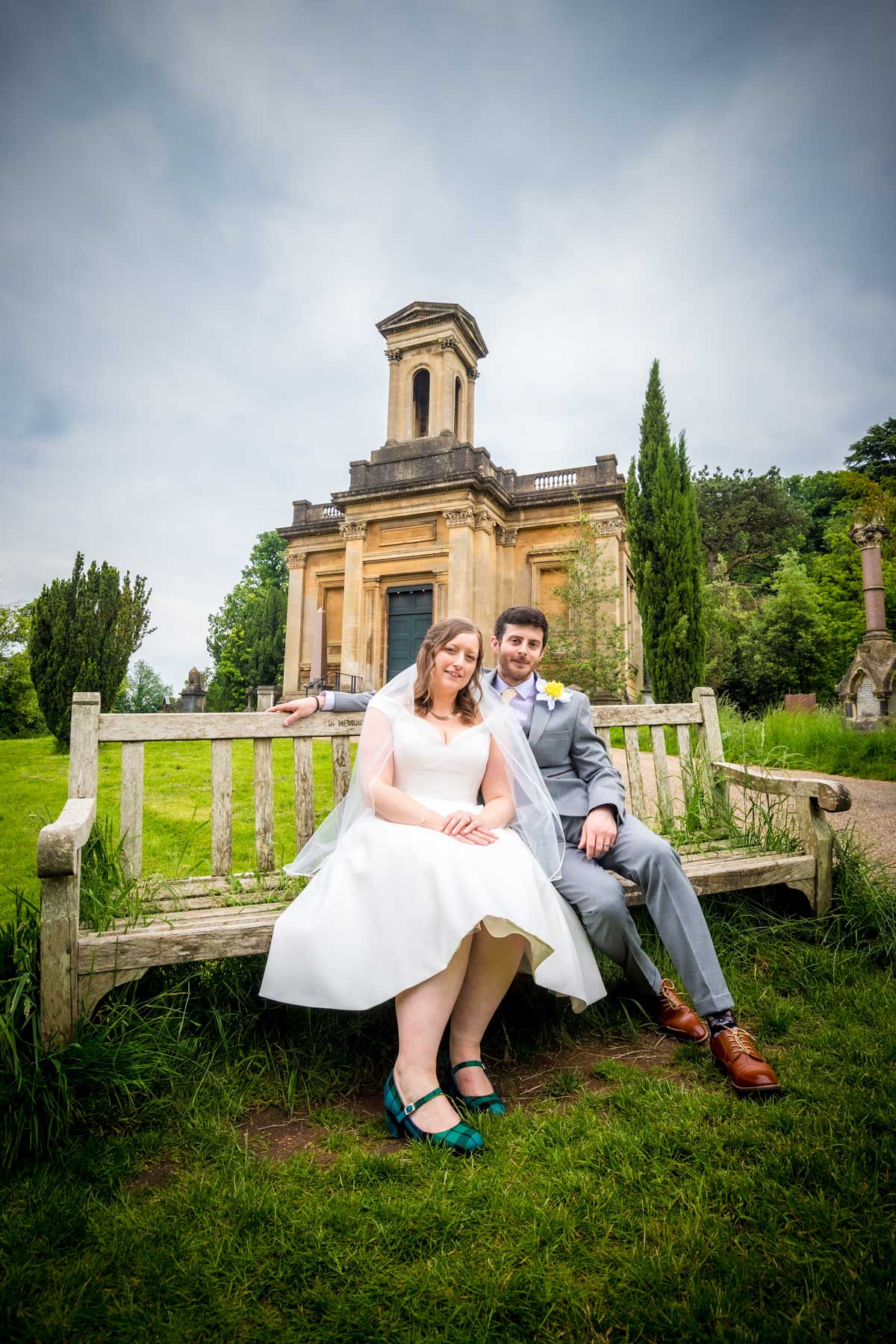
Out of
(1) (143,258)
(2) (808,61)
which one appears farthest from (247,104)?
(2) (808,61)

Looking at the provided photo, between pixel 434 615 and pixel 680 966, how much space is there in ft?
52.1

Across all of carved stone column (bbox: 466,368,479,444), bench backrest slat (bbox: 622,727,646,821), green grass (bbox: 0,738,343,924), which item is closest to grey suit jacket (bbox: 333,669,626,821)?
bench backrest slat (bbox: 622,727,646,821)

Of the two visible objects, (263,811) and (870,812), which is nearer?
(263,811)

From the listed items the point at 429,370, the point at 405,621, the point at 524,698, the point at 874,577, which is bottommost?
the point at 524,698

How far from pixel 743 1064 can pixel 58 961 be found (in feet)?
7.63

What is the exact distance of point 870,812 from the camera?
6.16 m

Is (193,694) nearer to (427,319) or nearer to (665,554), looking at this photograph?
(427,319)

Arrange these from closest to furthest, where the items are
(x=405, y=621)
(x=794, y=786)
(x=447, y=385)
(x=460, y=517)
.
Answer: (x=794, y=786) < (x=460, y=517) < (x=405, y=621) < (x=447, y=385)

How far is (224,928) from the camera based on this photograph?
7.24 feet

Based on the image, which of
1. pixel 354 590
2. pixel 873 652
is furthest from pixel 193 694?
pixel 873 652

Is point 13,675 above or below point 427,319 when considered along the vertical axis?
below

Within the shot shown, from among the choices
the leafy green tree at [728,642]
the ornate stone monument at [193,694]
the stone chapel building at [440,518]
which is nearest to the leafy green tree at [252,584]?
the ornate stone monument at [193,694]

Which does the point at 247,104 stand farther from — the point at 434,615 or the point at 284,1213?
the point at 434,615

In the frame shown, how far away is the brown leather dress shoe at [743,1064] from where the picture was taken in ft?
6.71
